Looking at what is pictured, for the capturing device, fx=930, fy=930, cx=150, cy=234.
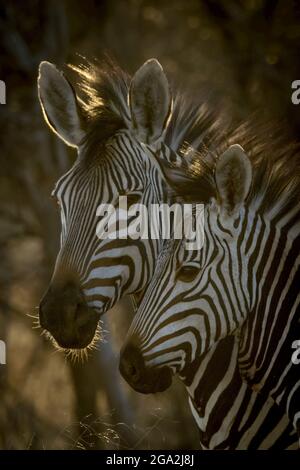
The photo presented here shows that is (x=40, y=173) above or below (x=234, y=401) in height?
above

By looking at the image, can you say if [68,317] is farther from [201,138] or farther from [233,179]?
[201,138]

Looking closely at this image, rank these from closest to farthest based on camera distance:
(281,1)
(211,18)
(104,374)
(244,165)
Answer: (244,165) < (281,1) < (211,18) < (104,374)

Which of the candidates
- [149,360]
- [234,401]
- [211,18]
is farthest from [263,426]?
[211,18]

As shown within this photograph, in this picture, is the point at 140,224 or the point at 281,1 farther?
the point at 281,1

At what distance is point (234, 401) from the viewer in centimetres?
536

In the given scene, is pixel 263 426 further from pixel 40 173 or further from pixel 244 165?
pixel 40 173

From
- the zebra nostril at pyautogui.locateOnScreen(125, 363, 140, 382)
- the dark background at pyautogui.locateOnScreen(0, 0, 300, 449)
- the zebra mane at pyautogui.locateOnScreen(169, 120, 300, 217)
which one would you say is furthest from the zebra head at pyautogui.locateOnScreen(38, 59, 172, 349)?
the dark background at pyautogui.locateOnScreen(0, 0, 300, 449)

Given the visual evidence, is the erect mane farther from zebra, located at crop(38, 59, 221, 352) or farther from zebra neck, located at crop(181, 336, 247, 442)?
zebra neck, located at crop(181, 336, 247, 442)

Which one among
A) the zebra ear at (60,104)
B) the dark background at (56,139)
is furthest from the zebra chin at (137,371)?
the dark background at (56,139)

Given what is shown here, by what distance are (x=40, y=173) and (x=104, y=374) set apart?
130 inches

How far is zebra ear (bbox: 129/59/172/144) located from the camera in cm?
579

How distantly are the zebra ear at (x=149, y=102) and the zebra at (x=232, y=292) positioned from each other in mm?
915

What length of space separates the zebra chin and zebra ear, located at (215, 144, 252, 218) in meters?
0.87

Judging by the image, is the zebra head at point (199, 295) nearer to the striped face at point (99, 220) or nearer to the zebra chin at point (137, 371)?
the zebra chin at point (137, 371)
